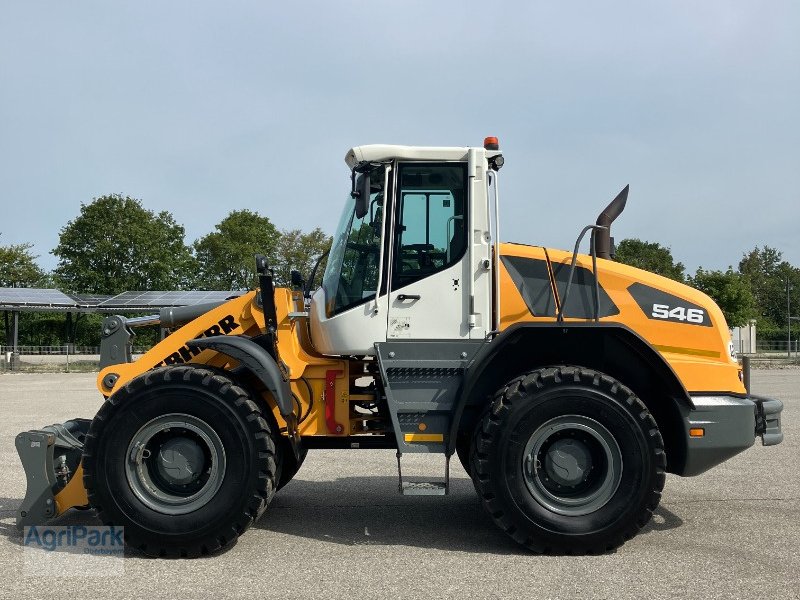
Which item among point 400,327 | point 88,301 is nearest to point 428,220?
point 400,327

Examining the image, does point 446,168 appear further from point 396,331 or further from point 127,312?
point 127,312

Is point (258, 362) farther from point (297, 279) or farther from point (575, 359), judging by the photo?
point (575, 359)

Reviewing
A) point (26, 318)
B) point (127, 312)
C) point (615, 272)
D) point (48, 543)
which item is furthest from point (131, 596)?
point (26, 318)

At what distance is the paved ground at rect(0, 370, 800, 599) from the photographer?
15.1 ft

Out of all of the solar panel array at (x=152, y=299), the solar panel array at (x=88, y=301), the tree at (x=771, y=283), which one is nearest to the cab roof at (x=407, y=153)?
the solar panel array at (x=88, y=301)

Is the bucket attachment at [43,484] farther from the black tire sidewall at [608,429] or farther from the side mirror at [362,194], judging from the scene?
the black tire sidewall at [608,429]

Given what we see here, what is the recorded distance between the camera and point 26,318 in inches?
2048

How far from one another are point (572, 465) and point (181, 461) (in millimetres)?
2791

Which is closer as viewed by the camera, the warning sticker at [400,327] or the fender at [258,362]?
the fender at [258,362]

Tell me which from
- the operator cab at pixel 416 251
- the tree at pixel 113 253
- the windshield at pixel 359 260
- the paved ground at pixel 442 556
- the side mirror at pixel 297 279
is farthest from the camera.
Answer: the tree at pixel 113 253

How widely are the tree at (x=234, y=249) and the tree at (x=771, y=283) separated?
155 ft

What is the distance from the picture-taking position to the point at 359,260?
19.2 ft

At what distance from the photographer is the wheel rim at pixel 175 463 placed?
5.47 meters

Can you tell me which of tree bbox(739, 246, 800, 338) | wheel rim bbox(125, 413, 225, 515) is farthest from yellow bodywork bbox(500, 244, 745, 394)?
tree bbox(739, 246, 800, 338)
